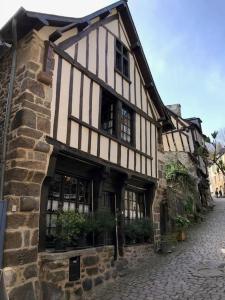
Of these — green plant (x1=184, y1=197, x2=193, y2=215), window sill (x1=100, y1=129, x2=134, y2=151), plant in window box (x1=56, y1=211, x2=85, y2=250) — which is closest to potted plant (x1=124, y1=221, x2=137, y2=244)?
window sill (x1=100, y1=129, x2=134, y2=151)

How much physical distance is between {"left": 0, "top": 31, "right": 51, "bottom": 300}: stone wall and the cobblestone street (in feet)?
5.80

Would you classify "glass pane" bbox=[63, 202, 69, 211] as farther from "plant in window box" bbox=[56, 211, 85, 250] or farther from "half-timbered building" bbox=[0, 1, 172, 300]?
"plant in window box" bbox=[56, 211, 85, 250]

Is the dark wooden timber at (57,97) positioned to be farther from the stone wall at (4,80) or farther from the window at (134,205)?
the window at (134,205)

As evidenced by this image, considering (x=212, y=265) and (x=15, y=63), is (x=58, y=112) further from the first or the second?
(x=212, y=265)

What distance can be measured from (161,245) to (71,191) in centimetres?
400

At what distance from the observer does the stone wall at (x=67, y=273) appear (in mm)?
5273

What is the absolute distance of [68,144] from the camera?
6.41m

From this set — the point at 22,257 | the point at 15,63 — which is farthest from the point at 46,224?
the point at 15,63

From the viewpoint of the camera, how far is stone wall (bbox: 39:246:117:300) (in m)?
5.27

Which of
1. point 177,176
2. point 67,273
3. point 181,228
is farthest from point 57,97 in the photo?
point 177,176

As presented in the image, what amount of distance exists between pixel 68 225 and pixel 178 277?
9.14ft

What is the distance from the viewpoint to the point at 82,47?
7438 millimetres

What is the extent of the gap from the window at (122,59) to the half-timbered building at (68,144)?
0.10 ft

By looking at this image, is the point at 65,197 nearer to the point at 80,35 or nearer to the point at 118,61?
the point at 80,35
